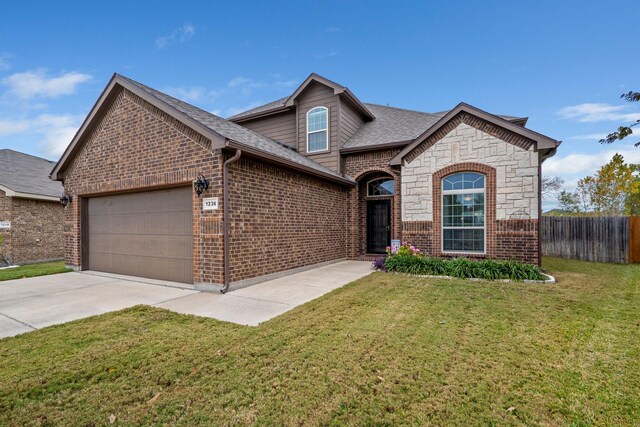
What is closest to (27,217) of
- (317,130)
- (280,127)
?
(280,127)

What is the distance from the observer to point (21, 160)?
15641 millimetres

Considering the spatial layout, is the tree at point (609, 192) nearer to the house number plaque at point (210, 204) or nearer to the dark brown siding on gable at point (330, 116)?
the dark brown siding on gable at point (330, 116)

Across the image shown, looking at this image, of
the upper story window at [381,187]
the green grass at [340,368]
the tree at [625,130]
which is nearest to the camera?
the green grass at [340,368]

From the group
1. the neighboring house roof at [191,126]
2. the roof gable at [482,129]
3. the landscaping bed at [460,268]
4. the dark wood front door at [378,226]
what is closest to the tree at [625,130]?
the roof gable at [482,129]

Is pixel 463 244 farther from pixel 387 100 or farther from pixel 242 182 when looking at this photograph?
pixel 387 100

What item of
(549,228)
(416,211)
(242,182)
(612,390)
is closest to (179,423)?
(612,390)

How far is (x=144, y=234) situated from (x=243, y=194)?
3.43m

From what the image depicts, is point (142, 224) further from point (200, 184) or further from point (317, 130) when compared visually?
point (317, 130)

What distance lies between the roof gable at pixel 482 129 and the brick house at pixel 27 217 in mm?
15090

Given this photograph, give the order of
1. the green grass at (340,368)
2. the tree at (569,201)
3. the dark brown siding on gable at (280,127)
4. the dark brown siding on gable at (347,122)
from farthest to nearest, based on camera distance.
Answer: the tree at (569,201)
the dark brown siding on gable at (280,127)
the dark brown siding on gable at (347,122)
the green grass at (340,368)

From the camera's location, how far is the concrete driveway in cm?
488

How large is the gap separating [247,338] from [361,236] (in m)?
9.02

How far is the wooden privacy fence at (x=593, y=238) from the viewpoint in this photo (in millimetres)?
10820

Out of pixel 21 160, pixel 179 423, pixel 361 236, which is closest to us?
pixel 179 423
